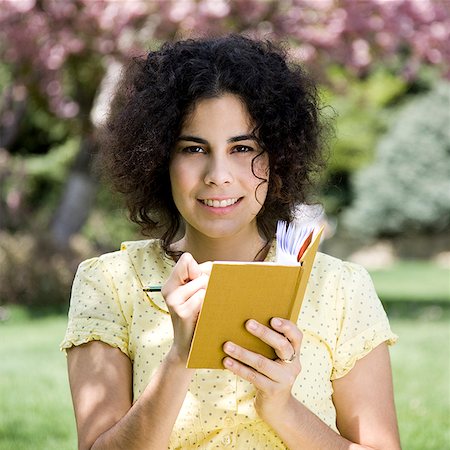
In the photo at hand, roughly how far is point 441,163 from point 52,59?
1547cm

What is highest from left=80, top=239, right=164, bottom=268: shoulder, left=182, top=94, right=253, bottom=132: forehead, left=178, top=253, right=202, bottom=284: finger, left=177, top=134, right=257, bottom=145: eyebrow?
left=182, top=94, right=253, bottom=132: forehead

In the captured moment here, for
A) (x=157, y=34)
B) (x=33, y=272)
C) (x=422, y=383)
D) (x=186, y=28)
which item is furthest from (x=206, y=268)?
(x=33, y=272)

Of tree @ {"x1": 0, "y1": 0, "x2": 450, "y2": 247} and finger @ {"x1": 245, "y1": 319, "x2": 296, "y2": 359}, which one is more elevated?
tree @ {"x1": 0, "y1": 0, "x2": 450, "y2": 247}

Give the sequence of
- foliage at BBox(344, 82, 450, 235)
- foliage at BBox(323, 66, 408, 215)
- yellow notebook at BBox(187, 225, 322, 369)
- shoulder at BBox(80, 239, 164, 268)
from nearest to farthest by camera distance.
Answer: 1. yellow notebook at BBox(187, 225, 322, 369)
2. shoulder at BBox(80, 239, 164, 268)
3. foliage at BBox(323, 66, 408, 215)
4. foliage at BBox(344, 82, 450, 235)

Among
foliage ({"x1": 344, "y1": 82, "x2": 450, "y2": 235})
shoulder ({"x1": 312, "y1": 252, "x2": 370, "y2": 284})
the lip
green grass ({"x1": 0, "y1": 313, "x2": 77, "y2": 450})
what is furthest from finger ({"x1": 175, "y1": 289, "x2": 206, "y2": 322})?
foliage ({"x1": 344, "y1": 82, "x2": 450, "y2": 235})

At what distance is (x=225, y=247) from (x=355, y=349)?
0.37m

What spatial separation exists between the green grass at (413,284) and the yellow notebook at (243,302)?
990 centimetres

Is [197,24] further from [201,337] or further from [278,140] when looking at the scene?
[201,337]

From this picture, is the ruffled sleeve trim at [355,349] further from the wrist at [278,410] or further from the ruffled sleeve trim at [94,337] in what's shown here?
the ruffled sleeve trim at [94,337]

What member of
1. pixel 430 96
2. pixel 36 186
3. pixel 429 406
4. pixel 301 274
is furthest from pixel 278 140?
pixel 430 96

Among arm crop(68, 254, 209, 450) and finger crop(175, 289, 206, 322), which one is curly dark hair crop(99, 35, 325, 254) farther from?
finger crop(175, 289, 206, 322)

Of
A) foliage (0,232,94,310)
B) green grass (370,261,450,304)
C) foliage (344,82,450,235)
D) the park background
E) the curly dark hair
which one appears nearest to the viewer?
the curly dark hair

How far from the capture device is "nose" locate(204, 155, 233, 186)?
1957 millimetres

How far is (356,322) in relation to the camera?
212 centimetres
